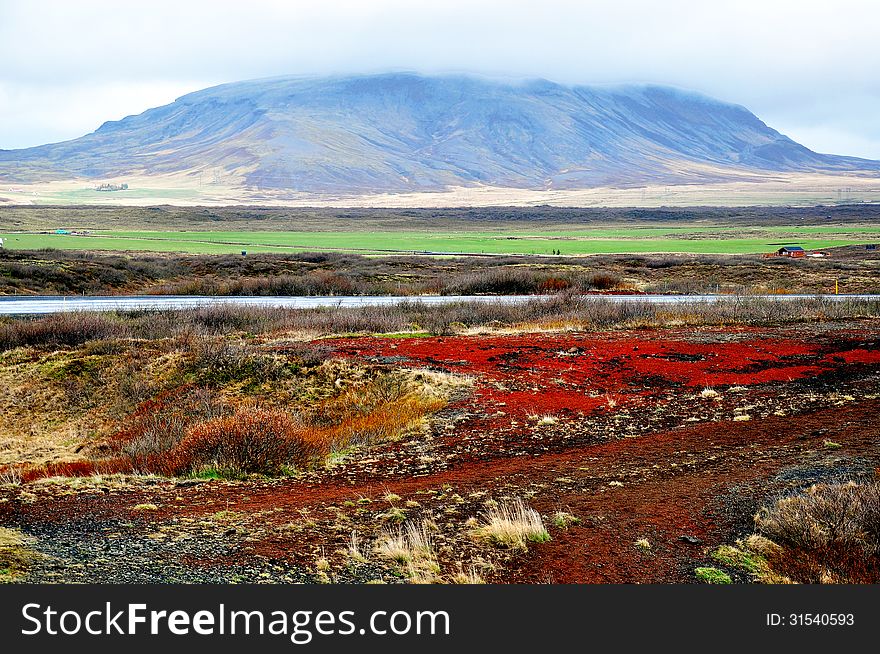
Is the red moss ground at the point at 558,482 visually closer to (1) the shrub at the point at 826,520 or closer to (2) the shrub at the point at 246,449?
(1) the shrub at the point at 826,520

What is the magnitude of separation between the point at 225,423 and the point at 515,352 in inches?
416

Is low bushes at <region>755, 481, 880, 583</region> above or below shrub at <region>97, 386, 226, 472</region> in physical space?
above

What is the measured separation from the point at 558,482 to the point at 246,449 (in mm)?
4564

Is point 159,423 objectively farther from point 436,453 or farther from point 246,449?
point 436,453

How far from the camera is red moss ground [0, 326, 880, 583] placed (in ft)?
26.3

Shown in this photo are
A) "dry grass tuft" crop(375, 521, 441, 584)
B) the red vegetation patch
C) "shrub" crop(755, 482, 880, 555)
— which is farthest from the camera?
the red vegetation patch

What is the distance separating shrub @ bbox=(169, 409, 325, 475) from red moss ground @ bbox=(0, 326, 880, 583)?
0.57 m

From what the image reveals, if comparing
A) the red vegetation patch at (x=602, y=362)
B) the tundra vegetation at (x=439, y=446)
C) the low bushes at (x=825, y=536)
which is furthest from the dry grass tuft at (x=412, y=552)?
the red vegetation patch at (x=602, y=362)

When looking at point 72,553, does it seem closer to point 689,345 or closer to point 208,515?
point 208,515

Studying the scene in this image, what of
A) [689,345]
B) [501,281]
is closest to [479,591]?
[689,345]

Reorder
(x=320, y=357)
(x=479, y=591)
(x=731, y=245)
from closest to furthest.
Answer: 1. (x=479, y=591)
2. (x=320, y=357)
3. (x=731, y=245)

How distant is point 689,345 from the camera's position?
22.5 meters

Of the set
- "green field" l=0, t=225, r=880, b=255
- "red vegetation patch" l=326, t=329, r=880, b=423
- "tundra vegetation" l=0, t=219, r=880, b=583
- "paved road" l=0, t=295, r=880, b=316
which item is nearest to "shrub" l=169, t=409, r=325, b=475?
"tundra vegetation" l=0, t=219, r=880, b=583

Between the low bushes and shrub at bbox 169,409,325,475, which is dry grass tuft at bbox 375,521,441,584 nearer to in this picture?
the low bushes
